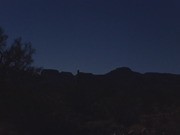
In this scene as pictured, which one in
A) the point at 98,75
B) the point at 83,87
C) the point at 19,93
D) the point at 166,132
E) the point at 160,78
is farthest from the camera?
the point at 160,78

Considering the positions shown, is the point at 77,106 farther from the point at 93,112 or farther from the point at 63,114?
the point at 63,114

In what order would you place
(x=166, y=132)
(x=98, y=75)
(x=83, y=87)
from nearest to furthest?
1. (x=166, y=132)
2. (x=83, y=87)
3. (x=98, y=75)

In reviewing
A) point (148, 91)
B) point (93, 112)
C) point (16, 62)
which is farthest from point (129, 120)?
point (148, 91)

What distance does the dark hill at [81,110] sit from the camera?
36000mm

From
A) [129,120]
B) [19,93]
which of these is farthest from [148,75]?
[19,93]

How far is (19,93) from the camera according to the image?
129 ft

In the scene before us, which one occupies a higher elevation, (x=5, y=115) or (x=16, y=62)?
(x=16, y=62)

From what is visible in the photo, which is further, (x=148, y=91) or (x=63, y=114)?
(x=148, y=91)

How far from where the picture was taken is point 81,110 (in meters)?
46.5

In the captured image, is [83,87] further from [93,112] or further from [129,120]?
[129,120]

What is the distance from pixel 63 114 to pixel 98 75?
90.0 feet

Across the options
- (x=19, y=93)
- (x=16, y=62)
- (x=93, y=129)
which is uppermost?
(x=16, y=62)

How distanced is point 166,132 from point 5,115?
12.5 meters

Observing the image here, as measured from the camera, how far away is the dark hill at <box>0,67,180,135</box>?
36.0m
